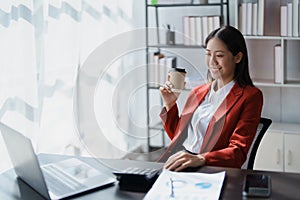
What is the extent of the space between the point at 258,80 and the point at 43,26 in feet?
5.55

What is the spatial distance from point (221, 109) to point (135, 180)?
81 cm

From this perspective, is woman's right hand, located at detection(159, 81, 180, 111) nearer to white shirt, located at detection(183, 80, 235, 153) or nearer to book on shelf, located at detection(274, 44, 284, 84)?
white shirt, located at detection(183, 80, 235, 153)

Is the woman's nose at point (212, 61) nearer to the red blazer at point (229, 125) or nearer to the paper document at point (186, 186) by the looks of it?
the red blazer at point (229, 125)

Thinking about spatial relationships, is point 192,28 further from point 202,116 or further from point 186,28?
point 202,116

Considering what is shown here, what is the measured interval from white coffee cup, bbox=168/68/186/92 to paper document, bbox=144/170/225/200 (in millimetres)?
390

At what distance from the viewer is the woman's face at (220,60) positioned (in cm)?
231

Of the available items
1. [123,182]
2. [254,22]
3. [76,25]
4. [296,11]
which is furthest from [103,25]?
[123,182]

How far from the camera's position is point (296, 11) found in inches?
136

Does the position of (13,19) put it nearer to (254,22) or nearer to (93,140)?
(93,140)

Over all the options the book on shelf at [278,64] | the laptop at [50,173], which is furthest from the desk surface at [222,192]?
the book on shelf at [278,64]

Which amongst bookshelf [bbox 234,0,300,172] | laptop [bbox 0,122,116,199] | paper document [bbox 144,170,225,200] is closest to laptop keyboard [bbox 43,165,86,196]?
laptop [bbox 0,122,116,199]

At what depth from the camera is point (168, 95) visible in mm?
2189

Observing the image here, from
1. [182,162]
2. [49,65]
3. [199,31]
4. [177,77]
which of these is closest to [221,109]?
[177,77]

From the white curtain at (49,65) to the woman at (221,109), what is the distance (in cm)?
23
